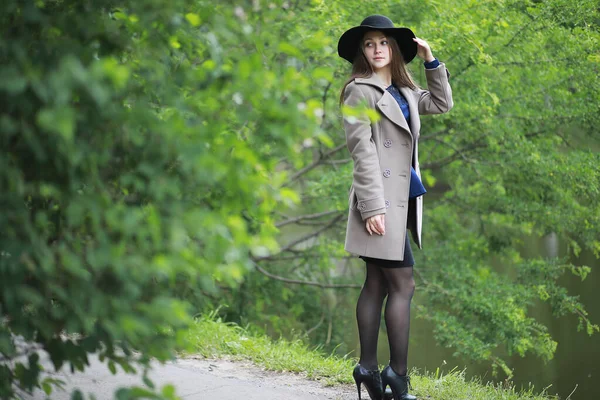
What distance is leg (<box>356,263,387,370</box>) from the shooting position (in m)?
3.53

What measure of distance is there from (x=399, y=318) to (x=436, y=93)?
1150 mm

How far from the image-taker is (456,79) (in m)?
7.06

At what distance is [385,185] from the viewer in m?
3.45

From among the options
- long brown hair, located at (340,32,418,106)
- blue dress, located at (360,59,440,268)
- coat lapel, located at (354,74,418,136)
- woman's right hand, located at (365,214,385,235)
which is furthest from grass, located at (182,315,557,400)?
long brown hair, located at (340,32,418,106)

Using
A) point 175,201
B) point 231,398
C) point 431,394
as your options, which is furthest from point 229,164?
point 431,394

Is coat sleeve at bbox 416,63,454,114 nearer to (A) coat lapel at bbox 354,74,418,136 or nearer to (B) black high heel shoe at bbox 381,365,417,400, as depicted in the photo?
(A) coat lapel at bbox 354,74,418,136

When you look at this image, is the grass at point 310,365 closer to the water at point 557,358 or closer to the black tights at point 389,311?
the black tights at point 389,311

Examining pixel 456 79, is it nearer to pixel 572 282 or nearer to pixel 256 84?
pixel 256 84

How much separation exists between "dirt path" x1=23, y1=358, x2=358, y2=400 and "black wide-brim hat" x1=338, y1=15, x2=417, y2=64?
174 centimetres

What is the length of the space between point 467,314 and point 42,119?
6764 mm

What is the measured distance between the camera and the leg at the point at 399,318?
3.42 m

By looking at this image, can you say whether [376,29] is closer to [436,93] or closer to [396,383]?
[436,93]

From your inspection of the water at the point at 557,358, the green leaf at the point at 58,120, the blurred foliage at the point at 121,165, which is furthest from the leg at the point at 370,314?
the water at the point at 557,358

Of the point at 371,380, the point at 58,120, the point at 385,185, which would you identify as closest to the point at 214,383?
the point at 371,380
